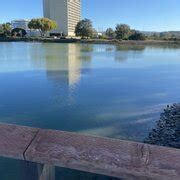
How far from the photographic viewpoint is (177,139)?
7.75 meters

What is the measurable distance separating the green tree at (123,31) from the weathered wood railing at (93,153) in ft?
297

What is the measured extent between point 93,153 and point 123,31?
9043 cm

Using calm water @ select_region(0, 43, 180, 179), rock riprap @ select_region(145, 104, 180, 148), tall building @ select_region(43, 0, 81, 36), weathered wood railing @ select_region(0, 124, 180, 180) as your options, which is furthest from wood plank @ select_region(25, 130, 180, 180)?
tall building @ select_region(43, 0, 81, 36)

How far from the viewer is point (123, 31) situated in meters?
88.9

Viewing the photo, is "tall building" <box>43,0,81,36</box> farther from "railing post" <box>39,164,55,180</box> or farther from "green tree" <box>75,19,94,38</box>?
"railing post" <box>39,164,55,180</box>

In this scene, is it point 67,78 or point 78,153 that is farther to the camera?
point 67,78

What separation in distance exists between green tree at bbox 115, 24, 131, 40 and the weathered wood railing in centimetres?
9037

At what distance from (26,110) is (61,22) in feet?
395

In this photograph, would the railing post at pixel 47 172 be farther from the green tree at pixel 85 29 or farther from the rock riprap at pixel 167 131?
the green tree at pixel 85 29

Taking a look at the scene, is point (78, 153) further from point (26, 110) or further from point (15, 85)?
point (15, 85)

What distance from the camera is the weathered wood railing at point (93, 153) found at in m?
1.15

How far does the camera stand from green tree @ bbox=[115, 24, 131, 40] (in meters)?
89.2

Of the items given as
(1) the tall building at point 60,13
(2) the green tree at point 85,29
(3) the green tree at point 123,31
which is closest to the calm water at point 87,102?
(3) the green tree at point 123,31

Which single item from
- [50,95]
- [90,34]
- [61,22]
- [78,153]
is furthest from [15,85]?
[61,22]
